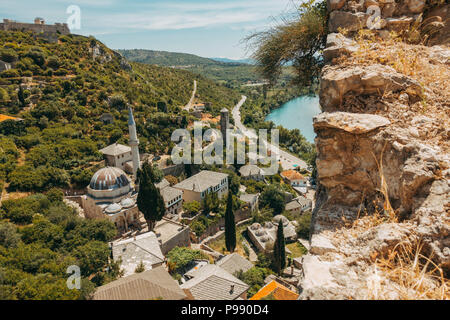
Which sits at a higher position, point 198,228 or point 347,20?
point 347,20

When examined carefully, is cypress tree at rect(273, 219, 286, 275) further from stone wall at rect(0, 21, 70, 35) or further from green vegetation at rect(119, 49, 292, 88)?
green vegetation at rect(119, 49, 292, 88)

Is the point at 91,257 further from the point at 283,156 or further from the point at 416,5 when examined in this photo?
the point at 283,156

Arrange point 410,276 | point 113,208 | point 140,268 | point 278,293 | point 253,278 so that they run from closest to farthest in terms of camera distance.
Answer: point 410,276 < point 278,293 < point 140,268 < point 253,278 < point 113,208

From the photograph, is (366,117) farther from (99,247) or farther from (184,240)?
(184,240)

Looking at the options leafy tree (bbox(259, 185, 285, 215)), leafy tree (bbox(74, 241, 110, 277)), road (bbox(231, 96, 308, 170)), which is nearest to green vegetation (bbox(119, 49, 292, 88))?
road (bbox(231, 96, 308, 170))

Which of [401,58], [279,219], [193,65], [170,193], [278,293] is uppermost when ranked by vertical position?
[193,65]

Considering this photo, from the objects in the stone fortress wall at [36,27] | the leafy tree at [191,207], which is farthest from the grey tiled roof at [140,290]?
the stone fortress wall at [36,27]

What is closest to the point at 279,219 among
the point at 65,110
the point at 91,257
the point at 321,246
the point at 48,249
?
the point at 91,257
